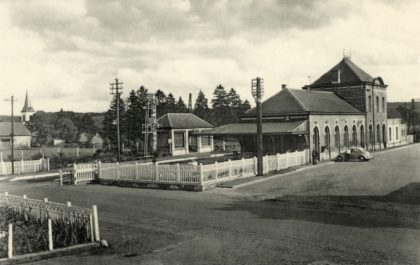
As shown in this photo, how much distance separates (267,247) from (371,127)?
40.2m

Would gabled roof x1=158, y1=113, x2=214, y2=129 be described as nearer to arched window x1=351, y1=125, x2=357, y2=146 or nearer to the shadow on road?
arched window x1=351, y1=125, x2=357, y2=146

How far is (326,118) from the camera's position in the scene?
36594mm

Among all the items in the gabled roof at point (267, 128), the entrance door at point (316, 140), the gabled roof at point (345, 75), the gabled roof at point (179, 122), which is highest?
the gabled roof at point (345, 75)

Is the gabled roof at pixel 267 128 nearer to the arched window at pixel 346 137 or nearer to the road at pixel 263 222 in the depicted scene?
the arched window at pixel 346 137

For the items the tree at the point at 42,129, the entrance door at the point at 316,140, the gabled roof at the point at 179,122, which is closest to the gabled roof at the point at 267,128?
the entrance door at the point at 316,140

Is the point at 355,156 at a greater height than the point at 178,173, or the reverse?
the point at 355,156


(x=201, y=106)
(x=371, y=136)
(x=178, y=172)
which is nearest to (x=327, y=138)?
(x=371, y=136)

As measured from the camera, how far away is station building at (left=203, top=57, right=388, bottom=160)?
34.2 m

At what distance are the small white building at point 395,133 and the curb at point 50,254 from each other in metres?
50.5

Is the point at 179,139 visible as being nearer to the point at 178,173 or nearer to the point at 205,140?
the point at 205,140

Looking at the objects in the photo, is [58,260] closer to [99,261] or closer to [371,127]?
[99,261]

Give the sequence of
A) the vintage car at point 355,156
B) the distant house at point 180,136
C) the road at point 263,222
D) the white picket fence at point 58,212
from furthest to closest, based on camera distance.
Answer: the distant house at point 180,136
the vintage car at point 355,156
the white picket fence at point 58,212
the road at point 263,222

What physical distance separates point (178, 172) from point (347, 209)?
894 cm

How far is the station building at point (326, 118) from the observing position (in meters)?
34.2
